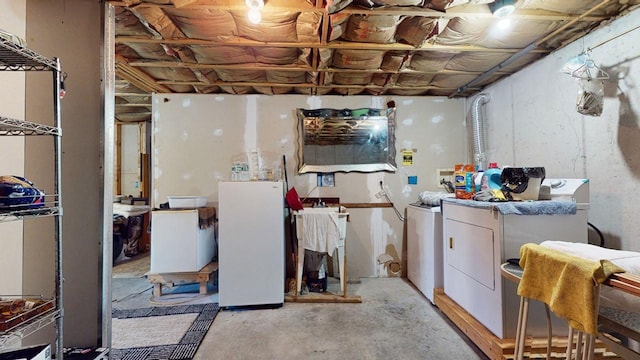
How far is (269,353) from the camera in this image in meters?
2.10

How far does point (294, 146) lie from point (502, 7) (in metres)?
2.61

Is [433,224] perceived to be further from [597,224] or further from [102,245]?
[102,245]

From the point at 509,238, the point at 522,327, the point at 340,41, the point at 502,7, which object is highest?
the point at 340,41

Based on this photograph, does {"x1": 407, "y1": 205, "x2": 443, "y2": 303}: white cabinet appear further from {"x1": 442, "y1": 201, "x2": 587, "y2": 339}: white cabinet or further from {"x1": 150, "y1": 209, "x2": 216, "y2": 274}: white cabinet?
{"x1": 150, "y1": 209, "x2": 216, "y2": 274}: white cabinet

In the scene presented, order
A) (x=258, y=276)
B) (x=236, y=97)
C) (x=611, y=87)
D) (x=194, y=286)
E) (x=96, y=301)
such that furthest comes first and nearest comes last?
(x=236, y=97), (x=194, y=286), (x=258, y=276), (x=611, y=87), (x=96, y=301)

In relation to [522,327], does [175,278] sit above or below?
below

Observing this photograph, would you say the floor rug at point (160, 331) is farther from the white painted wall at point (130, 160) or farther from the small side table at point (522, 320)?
the white painted wall at point (130, 160)

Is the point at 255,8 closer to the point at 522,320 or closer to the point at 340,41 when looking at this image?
the point at 340,41

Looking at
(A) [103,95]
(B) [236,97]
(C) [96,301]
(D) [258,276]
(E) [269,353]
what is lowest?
(E) [269,353]

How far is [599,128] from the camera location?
2.15m

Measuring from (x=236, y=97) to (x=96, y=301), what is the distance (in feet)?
9.30

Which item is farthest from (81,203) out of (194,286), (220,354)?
(194,286)

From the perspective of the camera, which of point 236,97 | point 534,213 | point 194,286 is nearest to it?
point 534,213

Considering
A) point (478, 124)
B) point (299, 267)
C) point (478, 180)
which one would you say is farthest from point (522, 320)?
point (478, 124)
